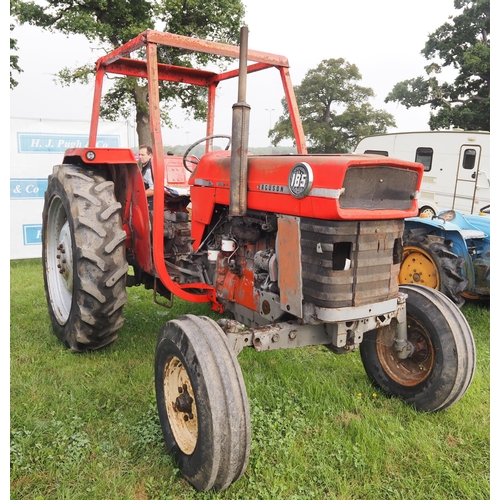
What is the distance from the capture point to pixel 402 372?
3.05m

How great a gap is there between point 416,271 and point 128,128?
5821 millimetres

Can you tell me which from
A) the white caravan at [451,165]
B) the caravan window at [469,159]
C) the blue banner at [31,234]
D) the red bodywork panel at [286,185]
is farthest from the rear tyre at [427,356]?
the caravan window at [469,159]

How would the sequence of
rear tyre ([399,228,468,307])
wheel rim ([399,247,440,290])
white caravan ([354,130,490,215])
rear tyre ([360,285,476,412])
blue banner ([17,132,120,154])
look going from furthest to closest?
white caravan ([354,130,490,215]) < blue banner ([17,132,120,154]) < wheel rim ([399,247,440,290]) < rear tyre ([399,228,468,307]) < rear tyre ([360,285,476,412])

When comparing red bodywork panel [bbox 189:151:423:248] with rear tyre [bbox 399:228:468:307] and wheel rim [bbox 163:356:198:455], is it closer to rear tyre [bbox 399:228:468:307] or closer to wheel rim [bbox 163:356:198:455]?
wheel rim [bbox 163:356:198:455]

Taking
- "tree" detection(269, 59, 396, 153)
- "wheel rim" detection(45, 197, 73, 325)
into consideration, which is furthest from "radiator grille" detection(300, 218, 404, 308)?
"tree" detection(269, 59, 396, 153)

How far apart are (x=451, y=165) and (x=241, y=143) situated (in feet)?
30.6

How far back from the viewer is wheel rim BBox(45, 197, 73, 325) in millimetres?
3723

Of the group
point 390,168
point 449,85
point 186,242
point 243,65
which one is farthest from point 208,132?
point 449,85

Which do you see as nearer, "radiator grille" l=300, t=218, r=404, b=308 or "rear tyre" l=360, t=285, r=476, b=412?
"radiator grille" l=300, t=218, r=404, b=308

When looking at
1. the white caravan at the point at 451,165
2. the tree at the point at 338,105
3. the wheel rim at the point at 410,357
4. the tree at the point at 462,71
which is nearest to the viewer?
the wheel rim at the point at 410,357

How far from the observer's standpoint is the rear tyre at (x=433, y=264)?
4.47m

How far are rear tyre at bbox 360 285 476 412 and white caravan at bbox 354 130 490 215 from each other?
7.04 meters

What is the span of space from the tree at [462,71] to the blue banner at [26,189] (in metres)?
19.7

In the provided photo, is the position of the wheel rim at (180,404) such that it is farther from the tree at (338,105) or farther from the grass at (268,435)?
the tree at (338,105)
